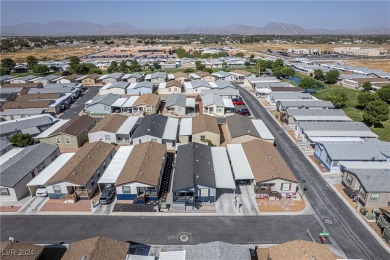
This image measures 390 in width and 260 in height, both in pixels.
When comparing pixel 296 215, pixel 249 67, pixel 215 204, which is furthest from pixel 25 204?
pixel 249 67

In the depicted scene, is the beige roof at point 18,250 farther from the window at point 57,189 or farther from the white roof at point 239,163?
the white roof at point 239,163

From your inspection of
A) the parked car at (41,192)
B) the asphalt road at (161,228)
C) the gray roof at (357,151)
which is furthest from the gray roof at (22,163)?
the gray roof at (357,151)

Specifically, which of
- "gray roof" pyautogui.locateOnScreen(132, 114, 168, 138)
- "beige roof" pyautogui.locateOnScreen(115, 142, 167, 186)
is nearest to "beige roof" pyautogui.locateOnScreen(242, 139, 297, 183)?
"beige roof" pyautogui.locateOnScreen(115, 142, 167, 186)

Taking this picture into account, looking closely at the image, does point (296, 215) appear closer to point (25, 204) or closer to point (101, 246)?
point (101, 246)

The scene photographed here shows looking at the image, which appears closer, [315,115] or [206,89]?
[315,115]

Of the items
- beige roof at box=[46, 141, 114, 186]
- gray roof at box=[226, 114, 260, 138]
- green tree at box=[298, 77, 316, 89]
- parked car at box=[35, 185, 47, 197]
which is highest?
green tree at box=[298, 77, 316, 89]

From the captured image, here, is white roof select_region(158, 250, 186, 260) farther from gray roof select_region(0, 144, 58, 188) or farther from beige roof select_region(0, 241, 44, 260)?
gray roof select_region(0, 144, 58, 188)
